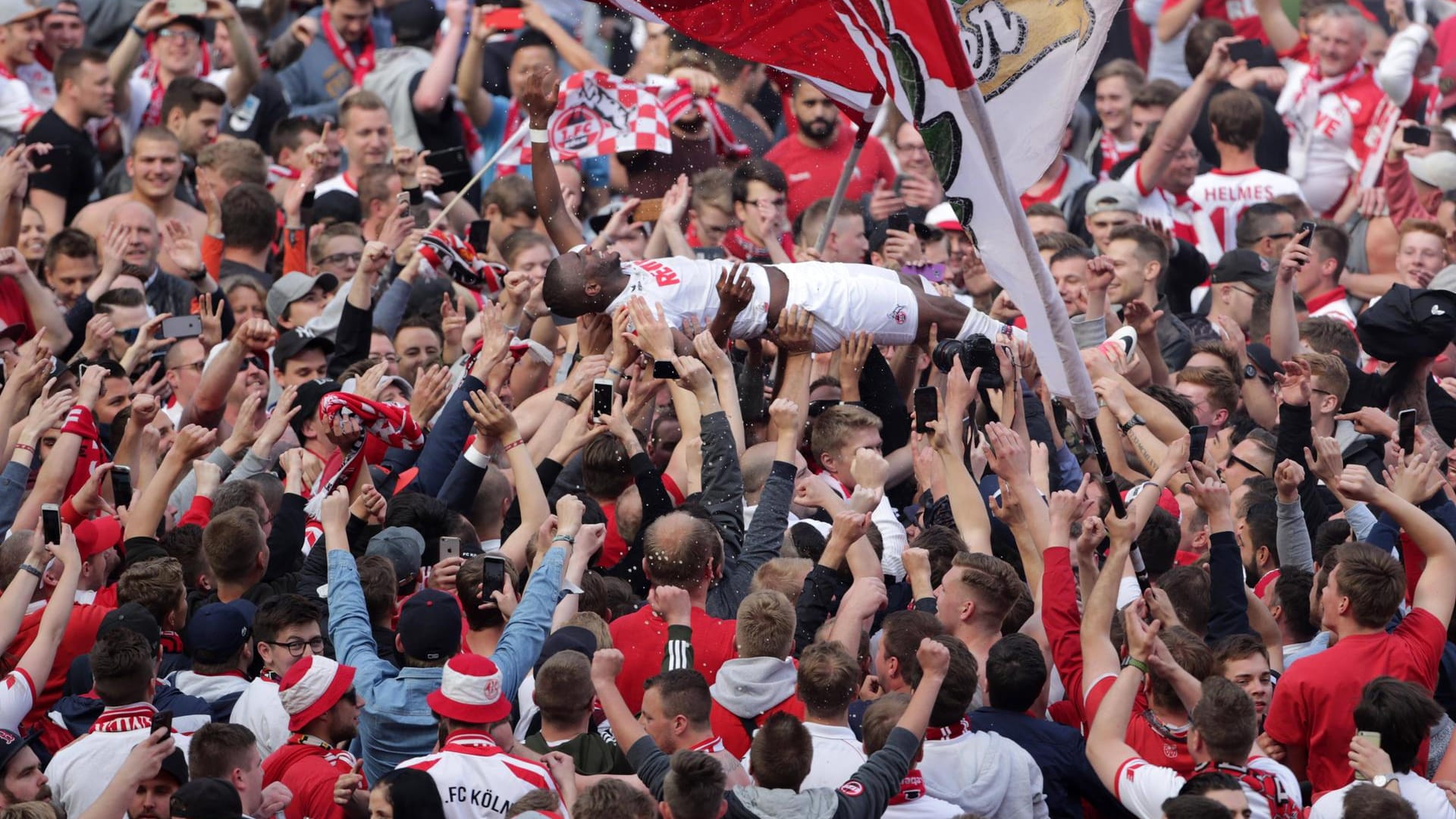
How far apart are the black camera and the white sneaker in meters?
0.83

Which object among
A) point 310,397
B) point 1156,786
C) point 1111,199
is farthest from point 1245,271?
point 1156,786

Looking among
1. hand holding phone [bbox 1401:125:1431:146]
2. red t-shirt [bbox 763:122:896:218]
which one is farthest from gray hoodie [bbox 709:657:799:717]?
hand holding phone [bbox 1401:125:1431:146]

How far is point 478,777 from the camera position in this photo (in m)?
5.91

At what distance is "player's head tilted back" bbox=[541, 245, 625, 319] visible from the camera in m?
9.52

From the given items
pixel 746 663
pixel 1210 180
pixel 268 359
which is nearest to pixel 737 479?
pixel 746 663

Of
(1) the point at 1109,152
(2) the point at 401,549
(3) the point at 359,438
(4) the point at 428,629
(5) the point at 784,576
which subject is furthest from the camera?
(1) the point at 1109,152

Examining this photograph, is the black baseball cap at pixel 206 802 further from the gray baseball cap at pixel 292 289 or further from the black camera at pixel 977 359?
the gray baseball cap at pixel 292 289

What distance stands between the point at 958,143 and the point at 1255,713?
205 centimetres

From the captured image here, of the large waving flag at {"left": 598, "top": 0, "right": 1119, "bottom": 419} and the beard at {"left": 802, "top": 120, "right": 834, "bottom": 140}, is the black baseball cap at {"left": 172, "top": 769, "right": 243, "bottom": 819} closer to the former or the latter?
the large waving flag at {"left": 598, "top": 0, "right": 1119, "bottom": 419}

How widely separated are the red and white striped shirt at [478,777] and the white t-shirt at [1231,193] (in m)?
8.29

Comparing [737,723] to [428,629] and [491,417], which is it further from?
[491,417]

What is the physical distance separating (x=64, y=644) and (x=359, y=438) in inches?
58.3

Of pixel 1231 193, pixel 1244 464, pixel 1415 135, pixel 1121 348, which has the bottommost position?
pixel 1231 193

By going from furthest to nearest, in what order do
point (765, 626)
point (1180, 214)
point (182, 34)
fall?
point (182, 34), point (1180, 214), point (765, 626)
